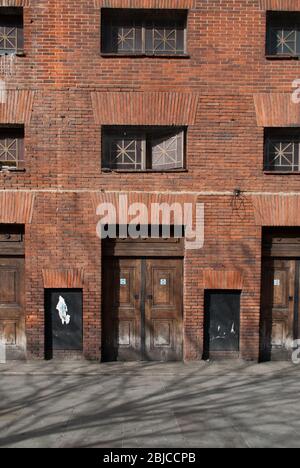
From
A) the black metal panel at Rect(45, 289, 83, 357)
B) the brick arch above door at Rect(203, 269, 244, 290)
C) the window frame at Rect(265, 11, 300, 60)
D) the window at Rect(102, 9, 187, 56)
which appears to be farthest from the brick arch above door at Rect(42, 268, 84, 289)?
the window frame at Rect(265, 11, 300, 60)

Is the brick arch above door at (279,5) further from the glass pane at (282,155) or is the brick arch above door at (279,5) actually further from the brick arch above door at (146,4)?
the glass pane at (282,155)

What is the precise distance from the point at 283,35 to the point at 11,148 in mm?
5627

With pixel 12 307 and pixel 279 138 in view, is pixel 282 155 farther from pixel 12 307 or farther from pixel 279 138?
pixel 12 307

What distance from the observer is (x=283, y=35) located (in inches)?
330

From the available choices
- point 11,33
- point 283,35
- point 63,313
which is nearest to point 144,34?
point 11,33

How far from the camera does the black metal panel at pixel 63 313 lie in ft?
27.3

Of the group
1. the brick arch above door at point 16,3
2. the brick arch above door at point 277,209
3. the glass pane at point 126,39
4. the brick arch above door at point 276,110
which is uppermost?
the brick arch above door at point 16,3

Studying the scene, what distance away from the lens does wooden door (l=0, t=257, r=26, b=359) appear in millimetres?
8453

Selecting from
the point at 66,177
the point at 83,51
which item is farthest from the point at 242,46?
the point at 66,177

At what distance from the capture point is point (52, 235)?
8.17 metres

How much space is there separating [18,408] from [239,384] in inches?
140

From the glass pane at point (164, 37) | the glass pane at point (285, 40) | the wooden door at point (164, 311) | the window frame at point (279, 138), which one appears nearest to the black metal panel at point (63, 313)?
the wooden door at point (164, 311)

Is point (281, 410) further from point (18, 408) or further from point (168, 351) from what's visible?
point (18, 408)

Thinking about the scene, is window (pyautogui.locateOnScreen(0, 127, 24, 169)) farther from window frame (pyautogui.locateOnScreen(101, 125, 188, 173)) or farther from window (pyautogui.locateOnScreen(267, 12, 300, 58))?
window (pyautogui.locateOnScreen(267, 12, 300, 58))
